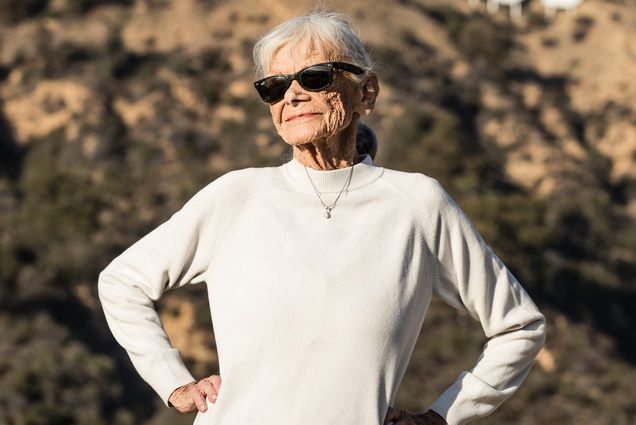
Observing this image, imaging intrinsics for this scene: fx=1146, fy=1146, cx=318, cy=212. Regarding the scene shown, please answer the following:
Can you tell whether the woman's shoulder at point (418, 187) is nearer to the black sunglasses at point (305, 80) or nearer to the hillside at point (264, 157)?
the black sunglasses at point (305, 80)

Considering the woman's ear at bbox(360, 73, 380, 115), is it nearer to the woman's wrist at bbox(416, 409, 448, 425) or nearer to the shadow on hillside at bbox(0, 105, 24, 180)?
the woman's wrist at bbox(416, 409, 448, 425)

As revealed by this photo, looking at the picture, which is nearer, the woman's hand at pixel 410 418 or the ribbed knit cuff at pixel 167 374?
the woman's hand at pixel 410 418

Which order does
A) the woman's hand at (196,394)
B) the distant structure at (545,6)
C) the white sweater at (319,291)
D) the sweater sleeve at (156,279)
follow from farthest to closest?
the distant structure at (545,6) → the sweater sleeve at (156,279) → the woman's hand at (196,394) → the white sweater at (319,291)

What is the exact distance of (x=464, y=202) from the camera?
104ft

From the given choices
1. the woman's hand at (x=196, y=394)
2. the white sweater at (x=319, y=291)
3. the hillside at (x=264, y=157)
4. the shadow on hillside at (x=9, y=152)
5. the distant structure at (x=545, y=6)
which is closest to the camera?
the white sweater at (x=319, y=291)

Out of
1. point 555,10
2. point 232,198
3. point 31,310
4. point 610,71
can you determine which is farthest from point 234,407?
point 555,10

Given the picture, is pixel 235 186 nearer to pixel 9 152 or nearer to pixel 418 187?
pixel 418 187

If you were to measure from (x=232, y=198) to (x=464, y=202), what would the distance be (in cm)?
2921

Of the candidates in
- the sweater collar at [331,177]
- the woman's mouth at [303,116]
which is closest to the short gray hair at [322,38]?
the woman's mouth at [303,116]

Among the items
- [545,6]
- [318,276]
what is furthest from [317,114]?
[545,6]

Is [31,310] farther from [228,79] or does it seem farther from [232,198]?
[232,198]

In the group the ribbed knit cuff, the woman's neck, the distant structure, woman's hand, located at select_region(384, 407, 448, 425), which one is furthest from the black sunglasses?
the distant structure

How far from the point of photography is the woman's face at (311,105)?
9.01 feet

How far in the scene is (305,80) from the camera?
107 inches
